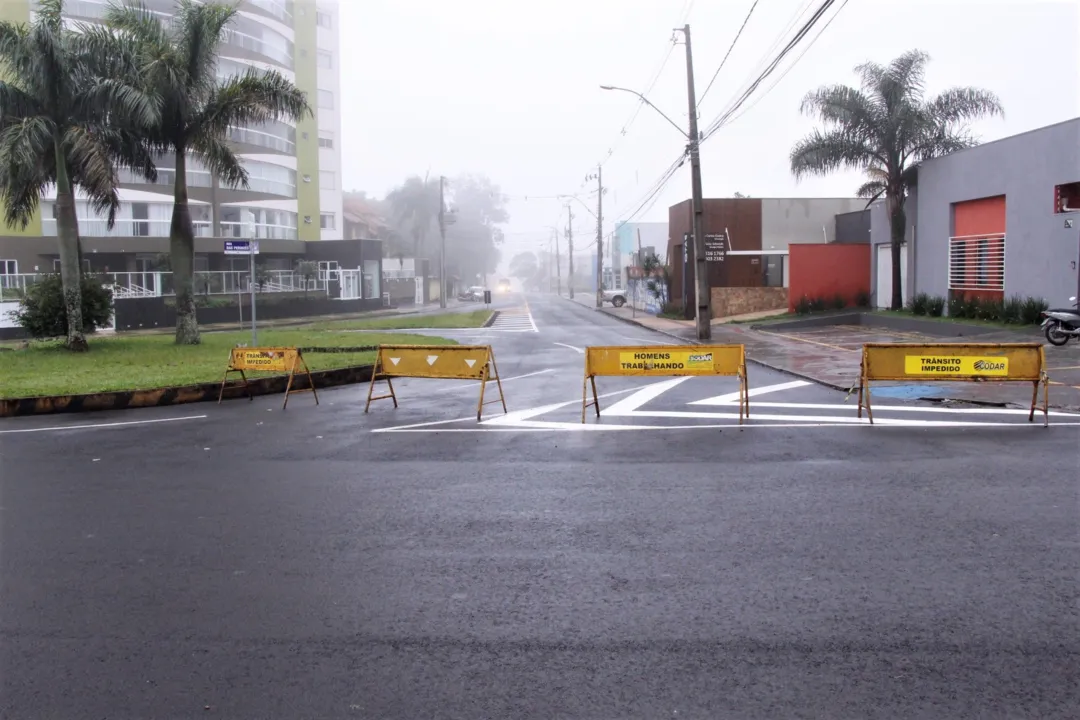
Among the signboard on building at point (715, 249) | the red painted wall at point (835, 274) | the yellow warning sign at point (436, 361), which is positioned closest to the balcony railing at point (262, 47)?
the signboard on building at point (715, 249)

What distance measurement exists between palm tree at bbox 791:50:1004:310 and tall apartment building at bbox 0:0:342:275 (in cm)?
2205

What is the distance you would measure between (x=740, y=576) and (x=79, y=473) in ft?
21.8

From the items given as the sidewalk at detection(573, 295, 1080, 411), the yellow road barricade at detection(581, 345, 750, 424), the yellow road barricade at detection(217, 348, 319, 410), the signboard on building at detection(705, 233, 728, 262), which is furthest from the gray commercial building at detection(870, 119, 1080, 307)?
the yellow road barricade at detection(217, 348, 319, 410)

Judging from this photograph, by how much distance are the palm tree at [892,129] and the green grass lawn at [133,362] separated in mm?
15265

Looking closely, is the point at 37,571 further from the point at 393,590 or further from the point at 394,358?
the point at 394,358

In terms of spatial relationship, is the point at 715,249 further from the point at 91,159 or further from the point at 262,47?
the point at 262,47

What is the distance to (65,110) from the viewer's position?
72.7ft

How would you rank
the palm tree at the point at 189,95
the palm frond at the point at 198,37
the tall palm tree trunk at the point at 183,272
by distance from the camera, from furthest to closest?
the tall palm tree trunk at the point at 183,272
the palm frond at the point at 198,37
the palm tree at the point at 189,95

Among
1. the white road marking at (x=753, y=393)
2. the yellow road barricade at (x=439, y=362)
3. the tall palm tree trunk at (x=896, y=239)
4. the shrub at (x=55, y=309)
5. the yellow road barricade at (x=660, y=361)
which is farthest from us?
the tall palm tree trunk at (x=896, y=239)

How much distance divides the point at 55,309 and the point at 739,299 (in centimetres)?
2687

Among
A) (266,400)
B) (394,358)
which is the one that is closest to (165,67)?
(266,400)

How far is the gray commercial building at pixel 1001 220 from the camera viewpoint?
74.5 feet

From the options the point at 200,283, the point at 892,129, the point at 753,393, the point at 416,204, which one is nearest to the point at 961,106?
the point at 892,129

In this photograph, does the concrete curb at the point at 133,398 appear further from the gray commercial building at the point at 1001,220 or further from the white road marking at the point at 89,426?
the gray commercial building at the point at 1001,220
